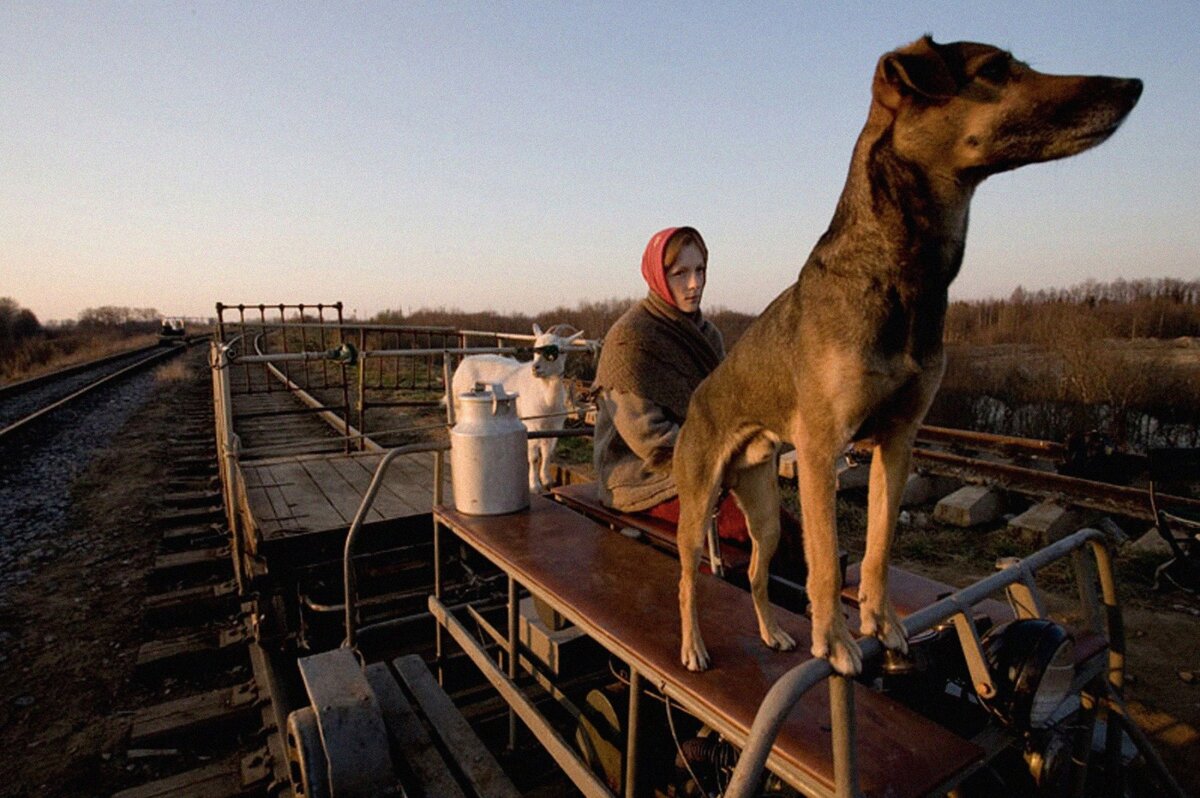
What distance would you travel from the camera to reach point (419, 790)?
2639 millimetres

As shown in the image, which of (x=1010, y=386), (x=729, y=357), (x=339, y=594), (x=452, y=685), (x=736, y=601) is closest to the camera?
(x=729, y=357)

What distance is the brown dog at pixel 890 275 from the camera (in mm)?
1477

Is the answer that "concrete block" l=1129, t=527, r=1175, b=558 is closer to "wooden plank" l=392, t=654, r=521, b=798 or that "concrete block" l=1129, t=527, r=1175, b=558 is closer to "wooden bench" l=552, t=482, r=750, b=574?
"wooden bench" l=552, t=482, r=750, b=574

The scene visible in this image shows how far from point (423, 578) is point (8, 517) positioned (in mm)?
6352

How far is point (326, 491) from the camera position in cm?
597

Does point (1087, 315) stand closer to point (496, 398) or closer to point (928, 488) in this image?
point (928, 488)

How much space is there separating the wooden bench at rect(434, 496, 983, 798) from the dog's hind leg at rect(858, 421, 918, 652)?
0.94 feet

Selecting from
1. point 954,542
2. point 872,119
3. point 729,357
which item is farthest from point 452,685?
point 954,542

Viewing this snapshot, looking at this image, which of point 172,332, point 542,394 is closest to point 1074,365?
point 542,394

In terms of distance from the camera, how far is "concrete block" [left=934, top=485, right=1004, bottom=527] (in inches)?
291

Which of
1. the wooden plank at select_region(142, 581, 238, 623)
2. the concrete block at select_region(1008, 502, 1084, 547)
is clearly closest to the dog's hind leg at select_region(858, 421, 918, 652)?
the wooden plank at select_region(142, 581, 238, 623)

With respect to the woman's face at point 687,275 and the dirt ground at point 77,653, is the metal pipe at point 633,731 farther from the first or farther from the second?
the dirt ground at point 77,653

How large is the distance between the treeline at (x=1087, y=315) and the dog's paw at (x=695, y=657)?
14152 mm

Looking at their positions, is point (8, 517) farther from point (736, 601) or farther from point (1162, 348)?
point (1162, 348)
